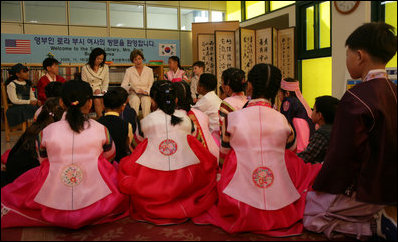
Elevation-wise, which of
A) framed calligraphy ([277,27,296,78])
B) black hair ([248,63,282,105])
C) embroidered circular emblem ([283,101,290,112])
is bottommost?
embroidered circular emblem ([283,101,290,112])

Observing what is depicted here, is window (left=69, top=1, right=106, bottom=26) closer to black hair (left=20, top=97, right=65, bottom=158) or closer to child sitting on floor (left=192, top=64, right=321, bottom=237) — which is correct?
black hair (left=20, top=97, right=65, bottom=158)

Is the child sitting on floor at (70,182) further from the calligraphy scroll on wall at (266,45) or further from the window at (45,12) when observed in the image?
the window at (45,12)

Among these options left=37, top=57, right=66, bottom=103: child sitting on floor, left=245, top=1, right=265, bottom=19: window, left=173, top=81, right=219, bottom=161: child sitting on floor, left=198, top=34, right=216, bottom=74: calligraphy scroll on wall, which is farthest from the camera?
left=245, top=1, right=265, bottom=19: window

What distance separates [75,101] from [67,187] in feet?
1.56

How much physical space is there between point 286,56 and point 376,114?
16.4ft

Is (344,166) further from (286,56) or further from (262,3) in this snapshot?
(262,3)

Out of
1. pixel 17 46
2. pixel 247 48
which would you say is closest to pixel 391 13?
pixel 247 48

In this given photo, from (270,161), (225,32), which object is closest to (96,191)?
(270,161)

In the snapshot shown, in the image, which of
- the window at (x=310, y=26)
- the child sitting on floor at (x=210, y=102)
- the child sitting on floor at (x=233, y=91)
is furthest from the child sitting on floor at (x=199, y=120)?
the window at (x=310, y=26)

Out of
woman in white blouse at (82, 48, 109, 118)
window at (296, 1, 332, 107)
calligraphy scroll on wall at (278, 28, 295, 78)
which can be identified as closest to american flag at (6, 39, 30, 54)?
woman in white blouse at (82, 48, 109, 118)

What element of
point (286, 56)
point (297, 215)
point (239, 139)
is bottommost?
point (297, 215)

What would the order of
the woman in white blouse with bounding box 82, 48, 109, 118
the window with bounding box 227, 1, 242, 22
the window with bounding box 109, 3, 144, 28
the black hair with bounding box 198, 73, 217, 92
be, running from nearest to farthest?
the black hair with bounding box 198, 73, 217, 92 < the woman in white blouse with bounding box 82, 48, 109, 118 < the window with bounding box 109, 3, 144, 28 < the window with bounding box 227, 1, 242, 22

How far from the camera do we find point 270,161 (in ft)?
5.75

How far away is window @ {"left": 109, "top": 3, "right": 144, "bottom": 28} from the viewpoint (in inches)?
313
